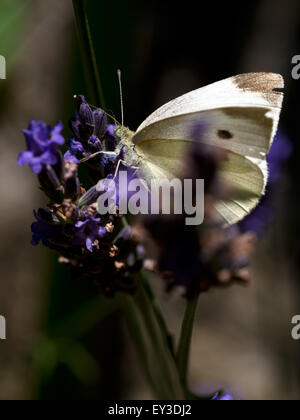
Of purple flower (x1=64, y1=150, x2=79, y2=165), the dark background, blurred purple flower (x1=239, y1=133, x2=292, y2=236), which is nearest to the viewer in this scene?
purple flower (x1=64, y1=150, x2=79, y2=165)

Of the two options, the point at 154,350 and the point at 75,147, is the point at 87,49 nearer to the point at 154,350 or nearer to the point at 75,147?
the point at 75,147

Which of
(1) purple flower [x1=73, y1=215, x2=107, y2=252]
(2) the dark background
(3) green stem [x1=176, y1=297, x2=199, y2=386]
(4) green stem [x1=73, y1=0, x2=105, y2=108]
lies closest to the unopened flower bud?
(4) green stem [x1=73, y1=0, x2=105, y2=108]

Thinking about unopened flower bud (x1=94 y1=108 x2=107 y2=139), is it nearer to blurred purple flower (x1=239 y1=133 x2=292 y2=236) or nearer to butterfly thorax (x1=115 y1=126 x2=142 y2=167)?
butterfly thorax (x1=115 y1=126 x2=142 y2=167)

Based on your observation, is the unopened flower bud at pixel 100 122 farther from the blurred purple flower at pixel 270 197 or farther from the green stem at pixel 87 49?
the blurred purple flower at pixel 270 197

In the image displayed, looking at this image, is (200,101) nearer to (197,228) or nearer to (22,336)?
(197,228)

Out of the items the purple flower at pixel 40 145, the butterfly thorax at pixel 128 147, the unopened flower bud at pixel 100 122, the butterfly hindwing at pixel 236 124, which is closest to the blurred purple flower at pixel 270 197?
the butterfly hindwing at pixel 236 124

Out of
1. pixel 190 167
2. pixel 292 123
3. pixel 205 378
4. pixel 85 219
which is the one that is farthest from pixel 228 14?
pixel 85 219
